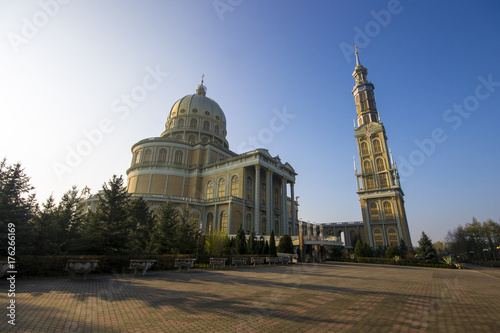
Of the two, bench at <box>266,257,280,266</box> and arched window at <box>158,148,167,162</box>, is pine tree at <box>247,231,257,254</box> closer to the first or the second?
bench at <box>266,257,280,266</box>

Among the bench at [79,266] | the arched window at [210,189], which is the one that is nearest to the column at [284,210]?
the arched window at [210,189]

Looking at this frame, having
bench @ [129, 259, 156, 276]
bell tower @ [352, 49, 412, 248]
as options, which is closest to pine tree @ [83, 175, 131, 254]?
bench @ [129, 259, 156, 276]

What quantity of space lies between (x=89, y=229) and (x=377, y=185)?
62.3 m

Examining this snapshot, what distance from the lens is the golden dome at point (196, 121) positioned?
5131 cm

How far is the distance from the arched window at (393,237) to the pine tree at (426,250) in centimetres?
2681

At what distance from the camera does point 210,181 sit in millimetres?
42594

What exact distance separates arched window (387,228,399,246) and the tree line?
44.9 m

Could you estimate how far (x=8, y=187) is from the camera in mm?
11406

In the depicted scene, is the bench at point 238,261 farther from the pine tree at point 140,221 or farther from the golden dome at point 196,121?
the golden dome at point 196,121

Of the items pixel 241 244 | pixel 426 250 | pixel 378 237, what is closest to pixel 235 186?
pixel 241 244

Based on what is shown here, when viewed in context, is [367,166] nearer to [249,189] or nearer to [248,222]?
[249,189]

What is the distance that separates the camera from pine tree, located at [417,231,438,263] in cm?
2928

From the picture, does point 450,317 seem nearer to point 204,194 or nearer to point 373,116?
point 204,194

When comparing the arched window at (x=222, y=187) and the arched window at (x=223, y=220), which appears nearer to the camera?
the arched window at (x=223, y=220)
